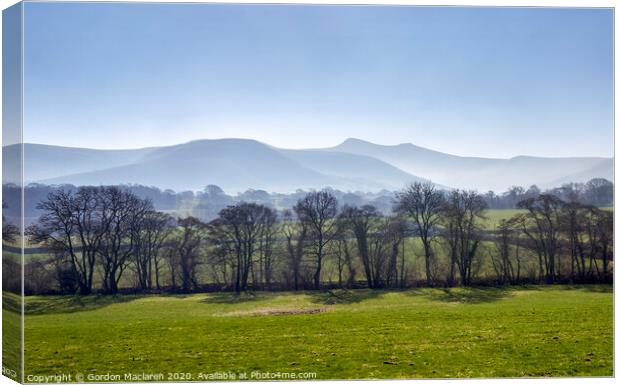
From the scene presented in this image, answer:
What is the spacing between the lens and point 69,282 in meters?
16.4

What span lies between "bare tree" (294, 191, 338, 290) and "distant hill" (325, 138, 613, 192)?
1439 mm

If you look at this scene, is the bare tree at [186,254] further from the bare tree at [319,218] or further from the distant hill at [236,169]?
the bare tree at [319,218]

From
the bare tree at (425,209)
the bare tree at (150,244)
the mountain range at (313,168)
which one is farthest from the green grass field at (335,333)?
the mountain range at (313,168)

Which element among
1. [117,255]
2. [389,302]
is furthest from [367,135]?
[117,255]

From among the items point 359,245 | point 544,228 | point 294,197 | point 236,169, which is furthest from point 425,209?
point 236,169

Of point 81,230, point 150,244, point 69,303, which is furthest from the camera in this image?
point 150,244

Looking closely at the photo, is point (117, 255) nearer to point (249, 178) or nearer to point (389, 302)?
point (249, 178)

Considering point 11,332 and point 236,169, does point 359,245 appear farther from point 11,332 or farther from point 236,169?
point 11,332

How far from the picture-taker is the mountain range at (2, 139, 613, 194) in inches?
643

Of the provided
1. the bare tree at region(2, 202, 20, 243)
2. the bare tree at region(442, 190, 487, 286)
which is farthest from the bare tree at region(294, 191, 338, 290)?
the bare tree at region(2, 202, 20, 243)

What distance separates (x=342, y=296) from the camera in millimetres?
17156

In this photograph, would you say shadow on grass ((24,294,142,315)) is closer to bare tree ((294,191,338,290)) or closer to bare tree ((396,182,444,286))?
bare tree ((294,191,338,290))

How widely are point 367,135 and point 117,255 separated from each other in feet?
24.8

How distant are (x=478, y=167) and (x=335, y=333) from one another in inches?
239
